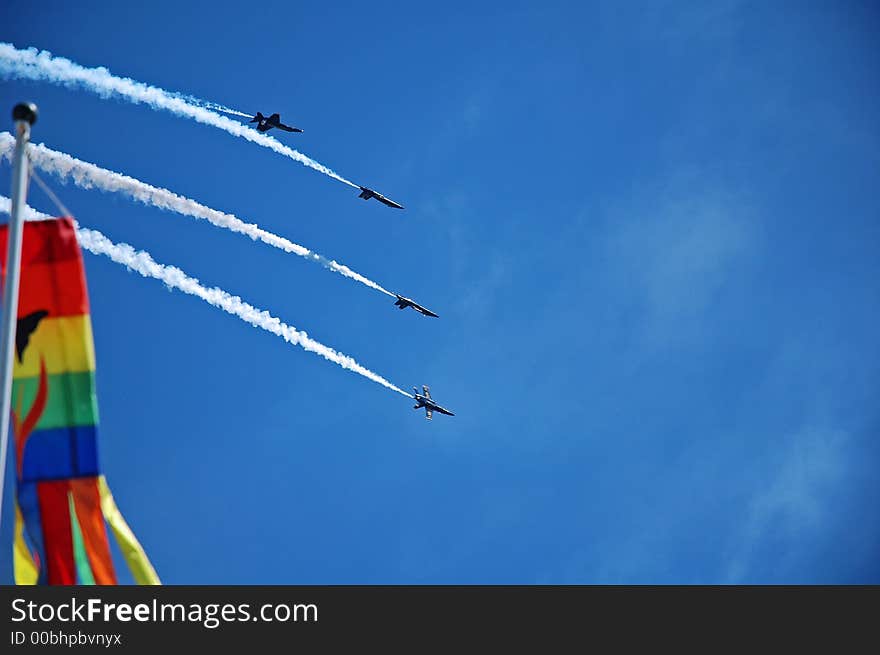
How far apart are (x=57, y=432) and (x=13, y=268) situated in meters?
4.84

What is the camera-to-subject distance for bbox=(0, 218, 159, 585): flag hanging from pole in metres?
26.3

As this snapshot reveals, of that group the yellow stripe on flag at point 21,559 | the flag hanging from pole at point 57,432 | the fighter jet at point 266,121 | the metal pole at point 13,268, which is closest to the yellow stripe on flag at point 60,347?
the flag hanging from pole at point 57,432

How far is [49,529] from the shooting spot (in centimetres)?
2622

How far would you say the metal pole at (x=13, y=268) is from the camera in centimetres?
2295

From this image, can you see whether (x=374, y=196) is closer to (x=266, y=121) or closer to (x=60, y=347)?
(x=266, y=121)

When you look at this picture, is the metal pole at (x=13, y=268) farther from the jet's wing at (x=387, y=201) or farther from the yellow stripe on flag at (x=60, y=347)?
the jet's wing at (x=387, y=201)

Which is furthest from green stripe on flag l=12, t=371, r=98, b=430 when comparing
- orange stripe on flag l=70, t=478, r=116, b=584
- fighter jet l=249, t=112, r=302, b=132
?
fighter jet l=249, t=112, r=302, b=132

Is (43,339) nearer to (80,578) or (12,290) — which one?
(12,290)

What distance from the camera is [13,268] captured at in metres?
24.1

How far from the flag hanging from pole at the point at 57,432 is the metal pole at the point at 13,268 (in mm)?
1851

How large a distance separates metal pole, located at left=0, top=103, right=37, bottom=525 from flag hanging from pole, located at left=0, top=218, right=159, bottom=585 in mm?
1851

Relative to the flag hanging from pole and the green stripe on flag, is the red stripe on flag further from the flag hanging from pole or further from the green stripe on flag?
the green stripe on flag
